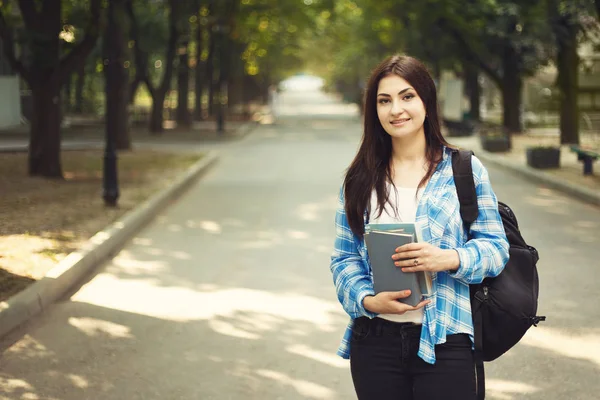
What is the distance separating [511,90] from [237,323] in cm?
2797

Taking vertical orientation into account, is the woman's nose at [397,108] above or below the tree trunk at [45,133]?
above

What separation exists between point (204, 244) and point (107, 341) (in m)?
4.84

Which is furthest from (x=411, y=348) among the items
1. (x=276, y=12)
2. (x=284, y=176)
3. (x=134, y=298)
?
(x=276, y=12)

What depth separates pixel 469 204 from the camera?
3363mm

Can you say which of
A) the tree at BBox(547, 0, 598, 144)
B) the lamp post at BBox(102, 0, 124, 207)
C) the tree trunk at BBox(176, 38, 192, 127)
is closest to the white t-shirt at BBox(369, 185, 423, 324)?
the lamp post at BBox(102, 0, 124, 207)

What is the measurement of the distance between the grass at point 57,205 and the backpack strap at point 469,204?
18.4 feet

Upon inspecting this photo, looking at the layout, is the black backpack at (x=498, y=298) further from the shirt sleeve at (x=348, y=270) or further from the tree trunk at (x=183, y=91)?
the tree trunk at (x=183, y=91)

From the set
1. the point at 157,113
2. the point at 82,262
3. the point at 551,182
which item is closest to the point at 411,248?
the point at 82,262

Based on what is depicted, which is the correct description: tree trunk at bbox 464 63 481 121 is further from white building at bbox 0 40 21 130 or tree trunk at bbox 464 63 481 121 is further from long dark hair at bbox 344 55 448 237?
long dark hair at bbox 344 55 448 237

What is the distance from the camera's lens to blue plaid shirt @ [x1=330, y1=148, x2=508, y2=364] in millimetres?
3244

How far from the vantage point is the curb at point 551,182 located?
15.9 meters

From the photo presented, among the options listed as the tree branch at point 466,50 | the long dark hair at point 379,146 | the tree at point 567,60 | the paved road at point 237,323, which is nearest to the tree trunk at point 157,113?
the tree branch at point 466,50

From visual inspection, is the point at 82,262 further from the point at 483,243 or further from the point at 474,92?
the point at 474,92

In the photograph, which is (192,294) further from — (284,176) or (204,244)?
(284,176)
